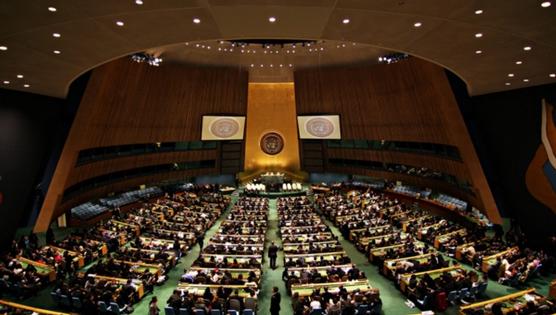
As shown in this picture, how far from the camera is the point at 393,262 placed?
11.5 m

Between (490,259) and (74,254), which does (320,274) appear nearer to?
(490,259)

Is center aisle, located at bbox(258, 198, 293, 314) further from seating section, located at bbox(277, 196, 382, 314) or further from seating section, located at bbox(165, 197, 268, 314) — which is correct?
seating section, located at bbox(165, 197, 268, 314)

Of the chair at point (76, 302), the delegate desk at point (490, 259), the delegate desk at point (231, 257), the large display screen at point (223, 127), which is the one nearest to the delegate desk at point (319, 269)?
the delegate desk at point (231, 257)

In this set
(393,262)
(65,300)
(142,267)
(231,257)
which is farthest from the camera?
(231,257)

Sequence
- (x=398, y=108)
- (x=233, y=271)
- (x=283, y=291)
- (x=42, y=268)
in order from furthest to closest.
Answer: (x=398, y=108) < (x=42, y=268) < (x=233, y=271) < (x=283, y=291)

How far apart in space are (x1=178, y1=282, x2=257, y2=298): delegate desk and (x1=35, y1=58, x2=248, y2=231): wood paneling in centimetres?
976

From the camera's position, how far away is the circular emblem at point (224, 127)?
84.6ft

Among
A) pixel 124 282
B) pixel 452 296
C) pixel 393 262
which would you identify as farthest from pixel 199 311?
pixel 452 296

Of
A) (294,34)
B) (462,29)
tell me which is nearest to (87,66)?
(294,34)

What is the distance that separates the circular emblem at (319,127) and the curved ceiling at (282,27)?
52.9ft

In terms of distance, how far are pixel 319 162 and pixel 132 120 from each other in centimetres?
1637

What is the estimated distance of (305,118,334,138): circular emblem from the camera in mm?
26078

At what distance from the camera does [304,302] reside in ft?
28.3

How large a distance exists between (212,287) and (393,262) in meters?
6.55
